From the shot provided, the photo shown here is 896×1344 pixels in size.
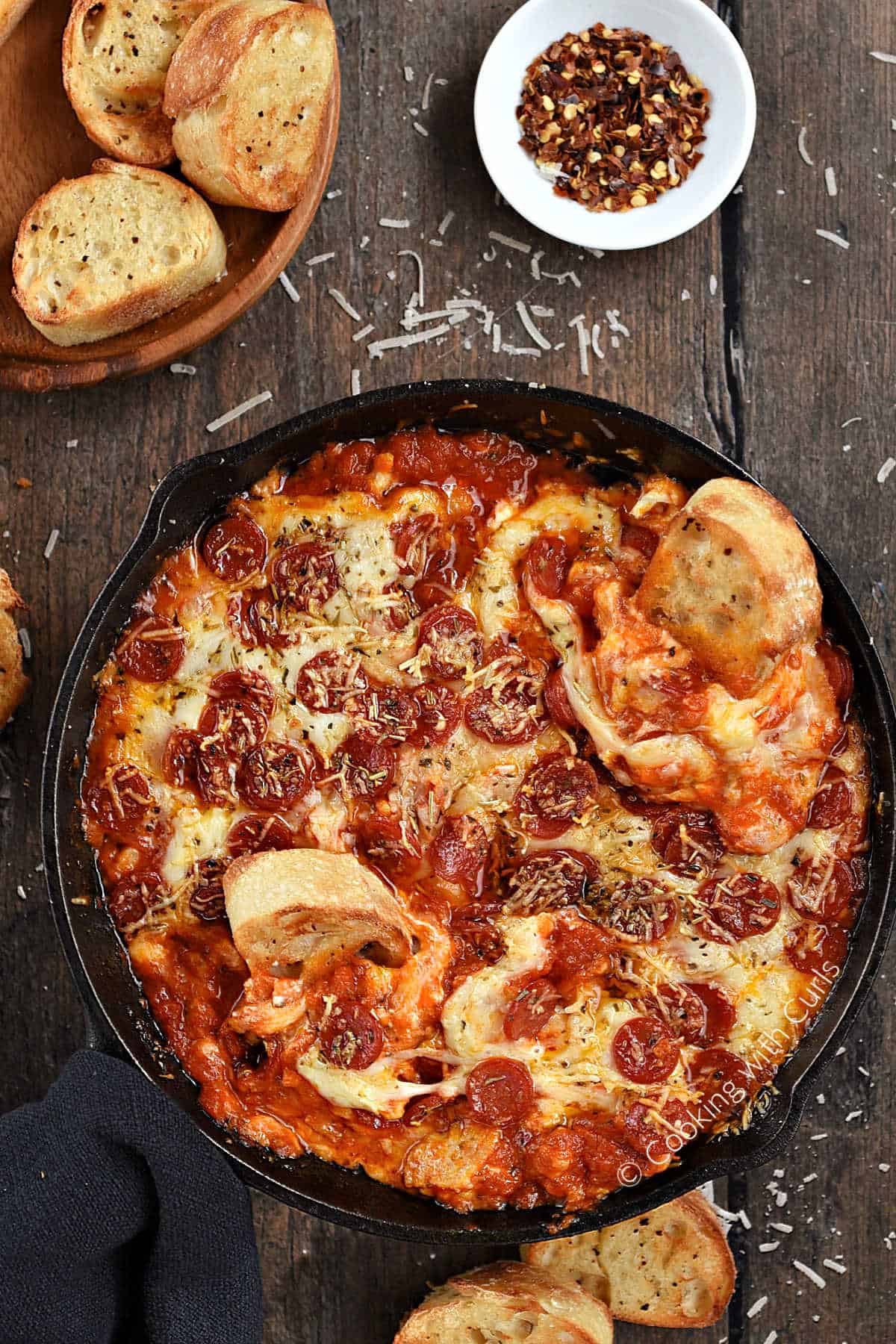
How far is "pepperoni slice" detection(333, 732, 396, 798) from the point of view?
10.5ft

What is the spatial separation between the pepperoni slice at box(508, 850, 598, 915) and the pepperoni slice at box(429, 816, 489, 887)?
119 millimetres

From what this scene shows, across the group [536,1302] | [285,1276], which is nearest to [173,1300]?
[285,1276]

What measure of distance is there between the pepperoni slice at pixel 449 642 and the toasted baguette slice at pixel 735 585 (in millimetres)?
462

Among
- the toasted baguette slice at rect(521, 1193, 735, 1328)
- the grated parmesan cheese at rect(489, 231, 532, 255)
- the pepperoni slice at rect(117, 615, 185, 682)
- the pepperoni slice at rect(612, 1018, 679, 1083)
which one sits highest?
the grated parmesan cheese at rect(489, 231, 532, 255)

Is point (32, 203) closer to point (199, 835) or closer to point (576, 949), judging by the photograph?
point (199, 835)

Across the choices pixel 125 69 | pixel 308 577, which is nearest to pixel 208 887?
pixel 308 577

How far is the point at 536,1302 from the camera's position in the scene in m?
3.38

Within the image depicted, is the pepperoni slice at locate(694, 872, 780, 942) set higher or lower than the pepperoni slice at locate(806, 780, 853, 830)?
lower

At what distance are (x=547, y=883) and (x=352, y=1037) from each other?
64 centimetres

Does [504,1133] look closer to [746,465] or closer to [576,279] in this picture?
[746,465]

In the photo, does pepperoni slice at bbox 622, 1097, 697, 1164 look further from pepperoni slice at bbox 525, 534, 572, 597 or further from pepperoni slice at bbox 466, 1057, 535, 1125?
pepperoni slice at bbox 525, 534, 572, 597

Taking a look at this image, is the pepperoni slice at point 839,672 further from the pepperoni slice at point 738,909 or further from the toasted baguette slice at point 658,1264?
the toasted baguette slice at point 658,1264

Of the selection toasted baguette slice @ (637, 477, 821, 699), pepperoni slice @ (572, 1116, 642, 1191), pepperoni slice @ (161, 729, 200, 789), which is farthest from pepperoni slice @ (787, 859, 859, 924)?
pepperoni slice @ (161, 729, 200, 789)

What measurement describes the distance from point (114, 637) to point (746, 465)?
199cm
